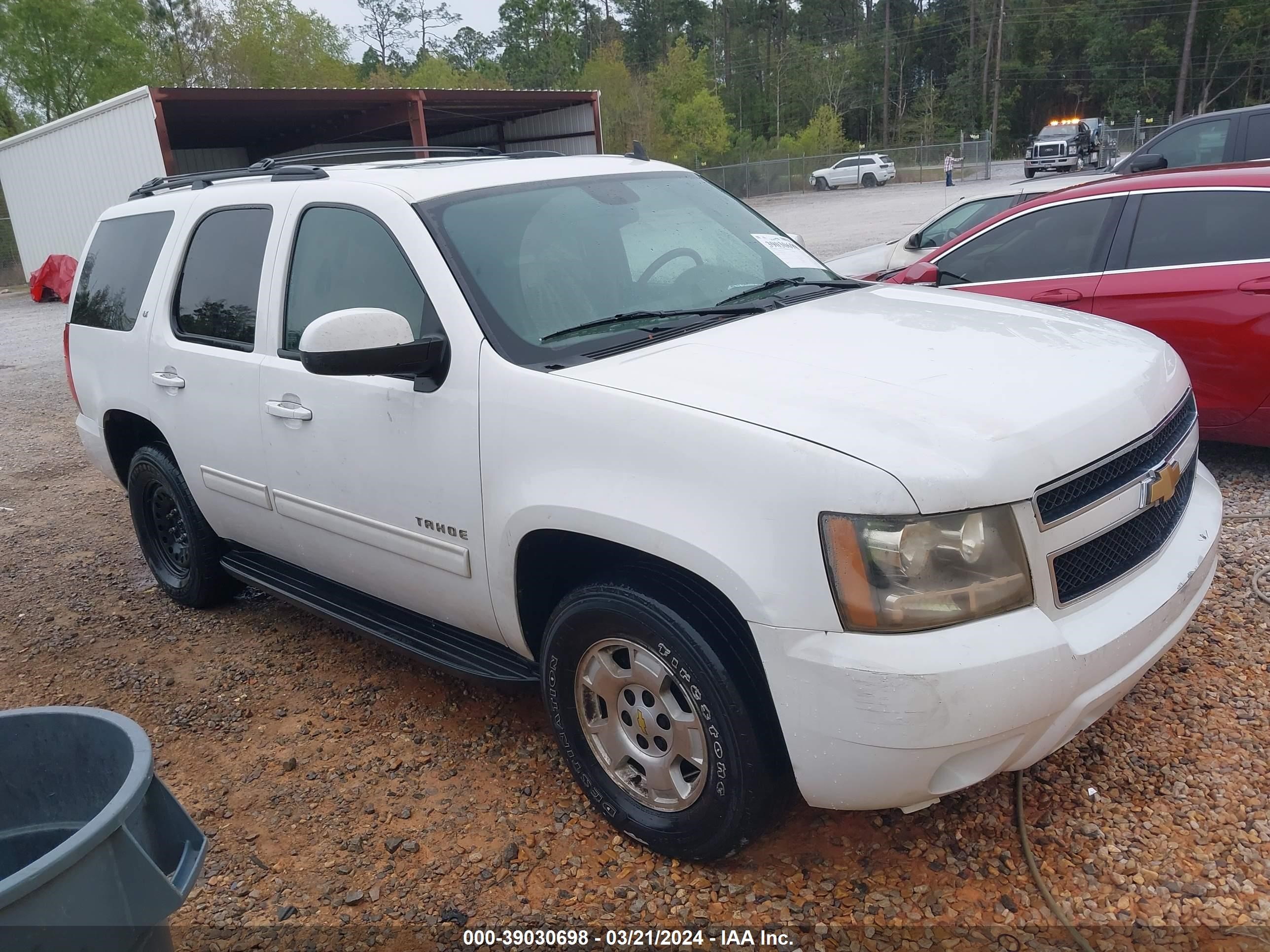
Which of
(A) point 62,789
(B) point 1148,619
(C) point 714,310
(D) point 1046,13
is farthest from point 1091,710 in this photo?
(D) point 1046,13

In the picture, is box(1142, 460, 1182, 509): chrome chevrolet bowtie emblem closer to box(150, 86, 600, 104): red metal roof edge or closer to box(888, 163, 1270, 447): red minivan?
box(888, 163, 1270, 447): red minivan

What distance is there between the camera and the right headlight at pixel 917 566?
7.23 ft

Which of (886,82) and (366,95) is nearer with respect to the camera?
(366,95)

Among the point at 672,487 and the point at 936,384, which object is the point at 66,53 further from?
the point at 936,384

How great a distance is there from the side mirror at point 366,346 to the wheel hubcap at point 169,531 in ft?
7.38

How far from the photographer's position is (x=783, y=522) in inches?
89.2

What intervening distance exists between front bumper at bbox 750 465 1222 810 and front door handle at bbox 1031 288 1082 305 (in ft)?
11.8

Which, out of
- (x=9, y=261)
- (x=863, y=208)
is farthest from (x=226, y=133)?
(x=863, y=208)

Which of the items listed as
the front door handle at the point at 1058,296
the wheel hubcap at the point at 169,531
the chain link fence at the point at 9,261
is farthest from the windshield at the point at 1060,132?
the wheel hubcap at the point at 169,531

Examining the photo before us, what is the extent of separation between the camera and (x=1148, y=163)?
9219 millimetres

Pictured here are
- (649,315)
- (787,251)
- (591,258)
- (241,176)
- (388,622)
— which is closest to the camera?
(649,315)

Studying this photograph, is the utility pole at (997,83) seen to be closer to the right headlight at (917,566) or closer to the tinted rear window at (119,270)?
the tinted rear window at (119,270)

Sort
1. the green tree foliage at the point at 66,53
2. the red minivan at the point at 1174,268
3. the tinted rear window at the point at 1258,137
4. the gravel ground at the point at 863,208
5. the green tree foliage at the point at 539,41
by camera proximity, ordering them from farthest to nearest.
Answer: the green tree foliage at the point at 539,41
the green tree foliage at the point at 66,53
the gravel ground at the point at 863,208
the tinted rear window at the point at 1258,137
the red minivan at the point at 1174,268

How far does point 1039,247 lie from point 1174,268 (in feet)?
2.67
